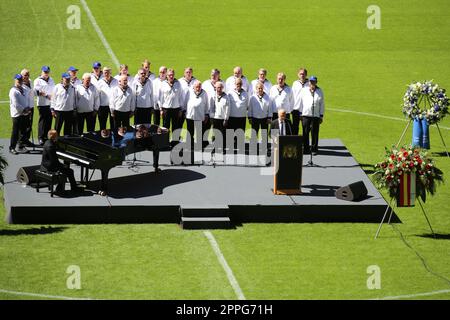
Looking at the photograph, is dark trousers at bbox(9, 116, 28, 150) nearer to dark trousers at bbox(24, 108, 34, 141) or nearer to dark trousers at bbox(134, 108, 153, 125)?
dark trousers at bbox(24, 108, 34, 141)

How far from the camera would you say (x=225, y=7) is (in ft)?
167

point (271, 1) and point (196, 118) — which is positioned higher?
point (271, 1)

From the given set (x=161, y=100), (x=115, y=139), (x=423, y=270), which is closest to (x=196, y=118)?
(x=161, y=100)

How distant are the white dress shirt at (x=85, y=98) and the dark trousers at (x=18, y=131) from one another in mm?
1632

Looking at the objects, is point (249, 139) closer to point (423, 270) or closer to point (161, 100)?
point (161, 100)

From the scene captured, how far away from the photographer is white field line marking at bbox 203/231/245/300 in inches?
816

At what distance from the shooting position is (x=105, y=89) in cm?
2992

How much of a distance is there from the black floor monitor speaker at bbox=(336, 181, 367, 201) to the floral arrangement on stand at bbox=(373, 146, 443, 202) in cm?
157

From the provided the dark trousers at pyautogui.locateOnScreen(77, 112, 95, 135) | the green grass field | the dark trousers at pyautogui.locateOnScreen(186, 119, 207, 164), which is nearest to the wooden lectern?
the green grass field

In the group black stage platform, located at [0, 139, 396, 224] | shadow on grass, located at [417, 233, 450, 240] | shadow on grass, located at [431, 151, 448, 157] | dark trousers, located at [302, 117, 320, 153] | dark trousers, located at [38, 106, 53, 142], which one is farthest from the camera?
shadow on grass, located at [431, 151, 448, 157]

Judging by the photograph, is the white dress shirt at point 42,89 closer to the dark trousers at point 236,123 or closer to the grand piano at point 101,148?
the grand piano at point 101,148

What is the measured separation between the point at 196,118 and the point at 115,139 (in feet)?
12.1

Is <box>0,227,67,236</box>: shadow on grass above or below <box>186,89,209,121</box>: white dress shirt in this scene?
below

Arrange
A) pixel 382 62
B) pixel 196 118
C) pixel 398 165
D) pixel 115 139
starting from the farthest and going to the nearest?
pixel 382 62
pixel 196 118
pixel 115 139
pixel 398 165
